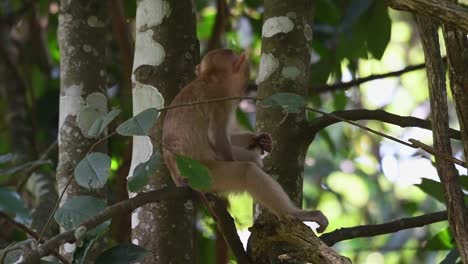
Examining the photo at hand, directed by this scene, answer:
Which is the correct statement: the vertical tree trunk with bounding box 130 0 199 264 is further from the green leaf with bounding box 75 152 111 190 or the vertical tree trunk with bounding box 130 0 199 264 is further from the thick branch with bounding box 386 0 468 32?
the thick branch with bounding box 386 0 468 32

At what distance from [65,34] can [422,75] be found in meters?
5.87

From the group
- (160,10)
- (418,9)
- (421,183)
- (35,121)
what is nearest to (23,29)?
(35,121)

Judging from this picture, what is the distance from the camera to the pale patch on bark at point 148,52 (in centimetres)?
316

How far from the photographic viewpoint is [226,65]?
141 inches

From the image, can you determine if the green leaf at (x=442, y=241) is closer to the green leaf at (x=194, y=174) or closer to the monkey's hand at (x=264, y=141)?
the monkey's hand at (x=264, y=141)

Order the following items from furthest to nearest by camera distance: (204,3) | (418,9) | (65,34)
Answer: (204,3)
(65,34)
(418,9)

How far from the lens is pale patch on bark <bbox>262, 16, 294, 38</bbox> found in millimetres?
3307

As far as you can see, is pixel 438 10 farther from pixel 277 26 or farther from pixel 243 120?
pixel 243 120

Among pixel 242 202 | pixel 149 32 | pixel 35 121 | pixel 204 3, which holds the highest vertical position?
pixel 204 3

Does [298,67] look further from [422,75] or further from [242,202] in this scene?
[422,75]

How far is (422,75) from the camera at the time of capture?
893cm

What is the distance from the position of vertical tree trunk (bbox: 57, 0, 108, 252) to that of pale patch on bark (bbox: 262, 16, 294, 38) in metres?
0.70

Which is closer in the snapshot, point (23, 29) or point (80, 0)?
point (80, 0)

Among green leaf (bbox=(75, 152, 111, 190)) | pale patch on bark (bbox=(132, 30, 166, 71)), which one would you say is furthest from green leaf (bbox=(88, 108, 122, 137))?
pale patch on bark (bbox=(132, 30, 166, 71))
